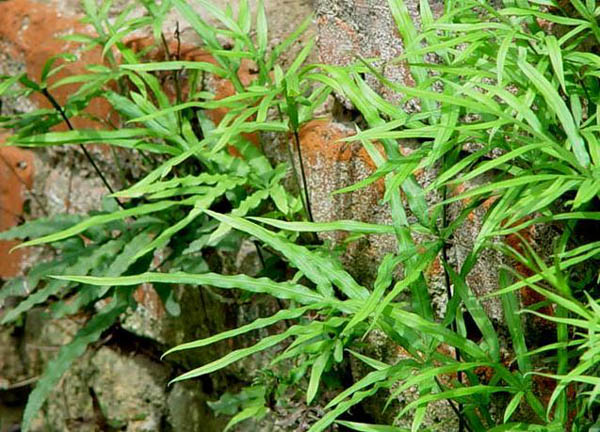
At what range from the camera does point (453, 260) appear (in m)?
1.76

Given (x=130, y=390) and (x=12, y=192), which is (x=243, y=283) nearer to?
(x=130, y=390)

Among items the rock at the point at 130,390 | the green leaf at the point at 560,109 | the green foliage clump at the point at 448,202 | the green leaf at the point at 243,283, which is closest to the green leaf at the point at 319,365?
the green foliage clump at the point at 448,202

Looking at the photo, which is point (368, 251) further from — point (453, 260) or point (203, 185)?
point (203, 185)

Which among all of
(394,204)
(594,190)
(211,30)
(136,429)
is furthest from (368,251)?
(136,429)

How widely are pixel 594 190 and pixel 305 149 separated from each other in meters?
0.91

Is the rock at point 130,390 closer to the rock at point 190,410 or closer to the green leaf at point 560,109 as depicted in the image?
the rock at point 190,410

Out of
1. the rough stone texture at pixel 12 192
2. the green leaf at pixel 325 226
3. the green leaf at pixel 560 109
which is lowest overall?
the rough stone texture at pixel 12 192

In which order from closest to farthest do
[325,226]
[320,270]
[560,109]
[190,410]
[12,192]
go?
[560,109], [325,226], [320,270], [190,410], [12,192]

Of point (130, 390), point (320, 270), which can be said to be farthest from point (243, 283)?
point (130, 390)

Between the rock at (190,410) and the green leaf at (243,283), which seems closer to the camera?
the green leaf at (243,283)

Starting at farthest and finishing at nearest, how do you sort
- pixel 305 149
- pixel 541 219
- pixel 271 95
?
1. pixel 305 149
2. pixel 271 95
3. pixel 541 219

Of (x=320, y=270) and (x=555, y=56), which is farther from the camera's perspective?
(x=320, y=270)

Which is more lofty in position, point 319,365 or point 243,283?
point 243,283

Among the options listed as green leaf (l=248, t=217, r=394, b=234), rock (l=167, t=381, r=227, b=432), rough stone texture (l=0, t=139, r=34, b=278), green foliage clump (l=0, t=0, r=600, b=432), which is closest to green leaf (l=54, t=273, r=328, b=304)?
green foliage clump (l=0, t=0, r=600, b=432)
